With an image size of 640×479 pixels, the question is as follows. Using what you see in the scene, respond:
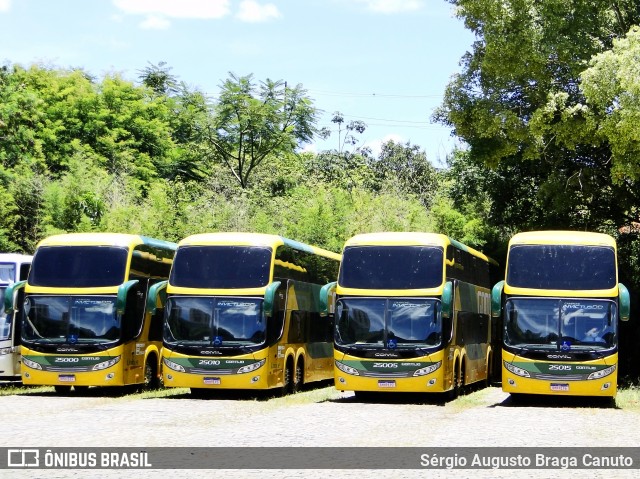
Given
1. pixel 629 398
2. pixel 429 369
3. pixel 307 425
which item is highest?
pixel 307 425

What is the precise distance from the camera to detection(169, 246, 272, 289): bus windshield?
25.7 metres

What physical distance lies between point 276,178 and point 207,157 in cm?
465

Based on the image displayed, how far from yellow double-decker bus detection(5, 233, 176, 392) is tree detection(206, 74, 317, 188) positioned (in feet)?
105

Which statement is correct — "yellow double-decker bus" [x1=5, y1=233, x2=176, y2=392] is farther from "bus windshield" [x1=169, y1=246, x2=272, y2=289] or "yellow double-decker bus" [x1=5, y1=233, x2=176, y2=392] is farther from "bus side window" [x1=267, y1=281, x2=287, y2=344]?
"bus side window" [x1=267, y1=281, x2=287, y2=344]

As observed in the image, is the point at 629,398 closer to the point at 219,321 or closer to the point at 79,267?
the point at 219,321

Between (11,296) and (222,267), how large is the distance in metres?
5.33

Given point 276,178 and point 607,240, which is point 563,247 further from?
point 276,178

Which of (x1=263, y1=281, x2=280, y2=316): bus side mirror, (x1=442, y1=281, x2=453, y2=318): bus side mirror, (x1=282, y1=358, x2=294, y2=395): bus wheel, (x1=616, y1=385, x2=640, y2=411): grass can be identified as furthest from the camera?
(x1=282, y1=358, x2=294, y2=395): bus wheel

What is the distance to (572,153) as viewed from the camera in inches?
1379

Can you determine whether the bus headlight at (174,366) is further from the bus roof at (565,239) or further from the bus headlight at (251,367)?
the bus roof at (565,239)

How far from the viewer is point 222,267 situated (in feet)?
84.9

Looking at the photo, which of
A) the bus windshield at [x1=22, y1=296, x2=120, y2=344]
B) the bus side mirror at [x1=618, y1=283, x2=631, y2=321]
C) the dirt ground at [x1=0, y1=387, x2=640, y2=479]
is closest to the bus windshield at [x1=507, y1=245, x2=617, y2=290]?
the bus side mirror at [x1=618, y1=283, x2=631, y2=321]

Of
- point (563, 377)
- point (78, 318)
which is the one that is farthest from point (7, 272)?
point (563, 377)

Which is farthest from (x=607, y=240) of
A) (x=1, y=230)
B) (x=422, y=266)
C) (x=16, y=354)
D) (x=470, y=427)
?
(x=1, y=230)
